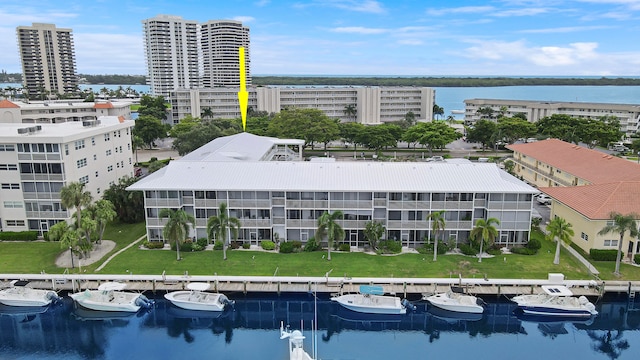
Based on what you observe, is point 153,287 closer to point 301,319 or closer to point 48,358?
point 48,358

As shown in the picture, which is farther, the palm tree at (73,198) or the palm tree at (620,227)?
the palm tree at (73,198)

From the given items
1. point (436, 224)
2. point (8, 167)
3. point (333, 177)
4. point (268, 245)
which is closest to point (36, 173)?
point (8, 167)

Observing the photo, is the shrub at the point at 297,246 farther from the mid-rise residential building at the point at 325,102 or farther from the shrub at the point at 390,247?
the mid-rise residential building at the point at 325,102

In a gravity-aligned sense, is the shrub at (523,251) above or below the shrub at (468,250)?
below

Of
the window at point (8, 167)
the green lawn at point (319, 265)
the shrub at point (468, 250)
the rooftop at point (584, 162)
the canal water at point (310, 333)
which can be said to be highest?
the window at point (8, 167)

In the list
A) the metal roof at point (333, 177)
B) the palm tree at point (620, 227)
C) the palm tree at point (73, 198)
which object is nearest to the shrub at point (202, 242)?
the metal roof at point (333, 177)

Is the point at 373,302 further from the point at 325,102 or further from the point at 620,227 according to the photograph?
A: the point at 325,102

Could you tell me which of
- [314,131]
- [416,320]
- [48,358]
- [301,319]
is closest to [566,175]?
[416,320]

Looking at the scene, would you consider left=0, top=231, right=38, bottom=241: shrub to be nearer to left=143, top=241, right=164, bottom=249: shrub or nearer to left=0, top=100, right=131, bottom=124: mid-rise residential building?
left=143, top=241, right=164, bottom=249: shrub
